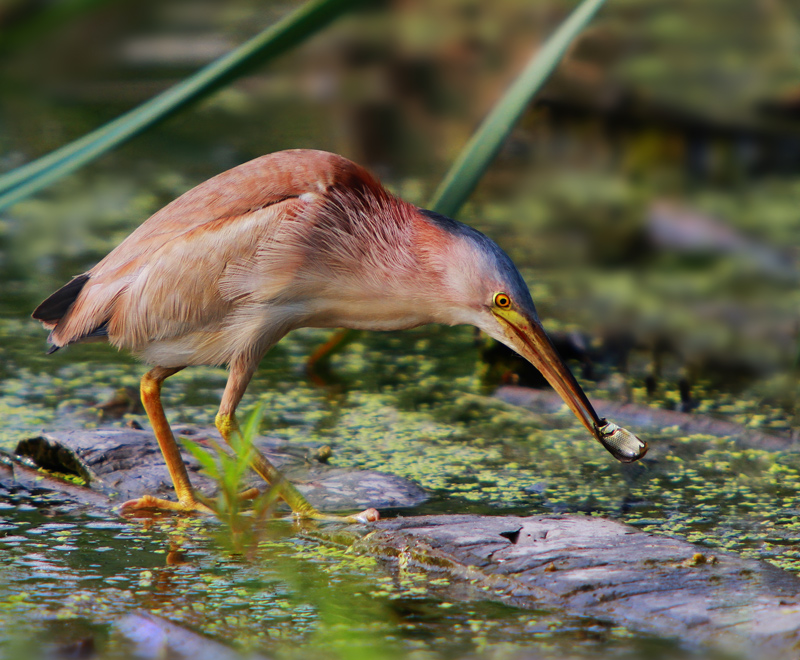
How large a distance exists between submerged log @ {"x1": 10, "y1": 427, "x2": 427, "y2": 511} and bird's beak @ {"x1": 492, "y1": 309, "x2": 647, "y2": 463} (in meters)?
0.52

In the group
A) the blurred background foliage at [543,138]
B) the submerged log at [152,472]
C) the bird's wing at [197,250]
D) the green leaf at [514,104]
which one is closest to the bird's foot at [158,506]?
the submerged log at [152,472]

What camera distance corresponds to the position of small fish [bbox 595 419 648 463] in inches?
121

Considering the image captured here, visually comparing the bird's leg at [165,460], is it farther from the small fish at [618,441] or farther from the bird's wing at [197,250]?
the small fish at [618,441]

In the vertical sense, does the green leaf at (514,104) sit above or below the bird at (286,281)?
above

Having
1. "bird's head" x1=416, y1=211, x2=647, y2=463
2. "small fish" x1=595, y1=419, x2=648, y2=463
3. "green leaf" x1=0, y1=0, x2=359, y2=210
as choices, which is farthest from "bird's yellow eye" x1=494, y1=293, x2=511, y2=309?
"green leaf" x1=0, y1=0, x2=359, y2=210

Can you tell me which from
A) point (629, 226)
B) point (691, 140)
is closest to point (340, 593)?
point (629, 226)

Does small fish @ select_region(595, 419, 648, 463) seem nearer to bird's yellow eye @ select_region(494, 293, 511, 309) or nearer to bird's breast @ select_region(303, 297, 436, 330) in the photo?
bird's yellow eye @ select_region(494, 293, 511, 309)

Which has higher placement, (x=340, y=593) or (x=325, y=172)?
(x=325, y=172)

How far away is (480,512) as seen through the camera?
324 centimetres

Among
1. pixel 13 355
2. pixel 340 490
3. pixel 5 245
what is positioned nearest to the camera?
pixel 340 490

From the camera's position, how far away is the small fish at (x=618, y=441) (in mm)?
3078

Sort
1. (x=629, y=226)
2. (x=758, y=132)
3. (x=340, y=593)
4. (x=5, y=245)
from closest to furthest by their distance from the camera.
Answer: (x=340, y=593)
(x=5, y=245)
(x=629, y=226)
(x=758, y=132)

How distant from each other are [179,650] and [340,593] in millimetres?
530

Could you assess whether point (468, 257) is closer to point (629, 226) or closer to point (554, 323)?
point (554, 323)
